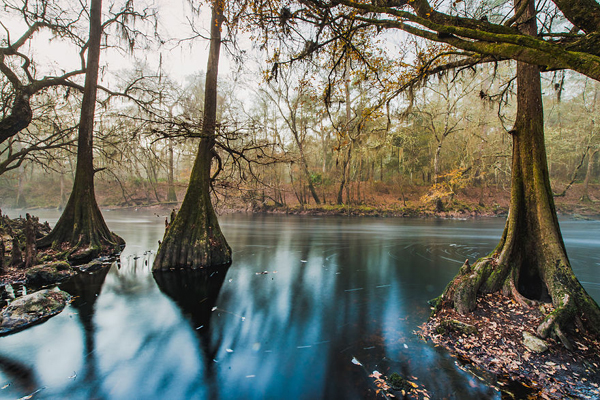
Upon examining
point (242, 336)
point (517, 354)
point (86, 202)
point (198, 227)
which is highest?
point (86, 202)

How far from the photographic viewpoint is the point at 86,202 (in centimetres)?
989

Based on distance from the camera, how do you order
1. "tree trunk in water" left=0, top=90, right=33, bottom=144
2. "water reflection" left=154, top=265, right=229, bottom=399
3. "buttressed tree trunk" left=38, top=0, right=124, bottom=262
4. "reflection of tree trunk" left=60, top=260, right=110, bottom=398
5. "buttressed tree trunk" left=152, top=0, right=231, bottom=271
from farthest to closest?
"buttressed tree trunk" left=38, top=0, right=124, bottom=262, "buttressed tree trunk" left=152, top=0, right=231, bottom=271, "tree trunk in water" left=0, top=90, right=33, bottom=144, "water reflection" left=154, top=265, right=229, bottom=399, "reflection of tree trunk" left=60, top=260, right=110, bottom=398

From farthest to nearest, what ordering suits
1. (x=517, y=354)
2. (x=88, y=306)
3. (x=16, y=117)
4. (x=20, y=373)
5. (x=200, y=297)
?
1. (x=16, y=117)
2. (x=200, y=297)
3. (x=88, y=306)
4. (x=20, y=373)
5. (x=517, y=354)

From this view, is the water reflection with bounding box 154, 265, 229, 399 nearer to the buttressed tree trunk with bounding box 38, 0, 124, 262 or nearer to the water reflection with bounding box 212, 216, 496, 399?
the water reflection with bounding box 212, 216, 496, 399

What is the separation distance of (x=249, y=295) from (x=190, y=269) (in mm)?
2678

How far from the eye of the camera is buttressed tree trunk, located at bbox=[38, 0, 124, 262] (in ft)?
31.1

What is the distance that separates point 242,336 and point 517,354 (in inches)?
172

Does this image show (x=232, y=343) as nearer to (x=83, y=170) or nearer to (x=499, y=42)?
(x=499, y=42)

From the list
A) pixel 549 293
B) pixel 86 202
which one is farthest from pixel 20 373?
pixel 549 293

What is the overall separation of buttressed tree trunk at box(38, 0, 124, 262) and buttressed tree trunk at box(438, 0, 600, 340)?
11.7 metres

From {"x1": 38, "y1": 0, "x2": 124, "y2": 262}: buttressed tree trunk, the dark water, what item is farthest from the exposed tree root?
{"x1": 38, "y1": 0, "x2": 124, "y2": 262}: buttressed tree trunk

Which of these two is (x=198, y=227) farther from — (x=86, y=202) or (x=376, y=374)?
(x=376, y=374)

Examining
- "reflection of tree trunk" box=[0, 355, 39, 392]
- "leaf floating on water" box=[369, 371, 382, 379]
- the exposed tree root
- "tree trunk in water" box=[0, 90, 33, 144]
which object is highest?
"tree trunk in water" box=[0, 90, 33, 144]

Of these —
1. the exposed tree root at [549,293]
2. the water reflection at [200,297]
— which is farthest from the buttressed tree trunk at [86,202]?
the exposed tree root at [549,293]
